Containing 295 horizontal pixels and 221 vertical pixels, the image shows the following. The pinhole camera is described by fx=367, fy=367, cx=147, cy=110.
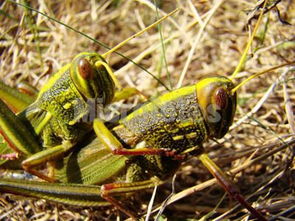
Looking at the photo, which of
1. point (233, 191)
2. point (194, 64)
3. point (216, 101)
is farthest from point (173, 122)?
point (194, 64)

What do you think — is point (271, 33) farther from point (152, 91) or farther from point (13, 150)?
point (13, 150)

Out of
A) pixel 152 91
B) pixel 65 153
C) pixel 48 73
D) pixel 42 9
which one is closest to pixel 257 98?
pixel 152 91

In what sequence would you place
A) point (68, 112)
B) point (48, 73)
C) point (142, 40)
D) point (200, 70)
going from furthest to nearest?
point (142, 40), point (200, 70), point (48, 73), point (68, 112)

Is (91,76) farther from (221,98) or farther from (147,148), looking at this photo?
(221,98)

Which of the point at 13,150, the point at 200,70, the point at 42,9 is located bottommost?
the point at 200,70

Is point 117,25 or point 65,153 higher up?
point 117,25

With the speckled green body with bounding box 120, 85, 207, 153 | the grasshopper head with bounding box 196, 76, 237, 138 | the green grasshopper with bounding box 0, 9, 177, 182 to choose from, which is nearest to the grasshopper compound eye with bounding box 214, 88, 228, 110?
the grasshopper head with bounding box 196, 76, 237, 138

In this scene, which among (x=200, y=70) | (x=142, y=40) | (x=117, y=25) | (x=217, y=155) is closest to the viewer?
(x=217, y=155)
